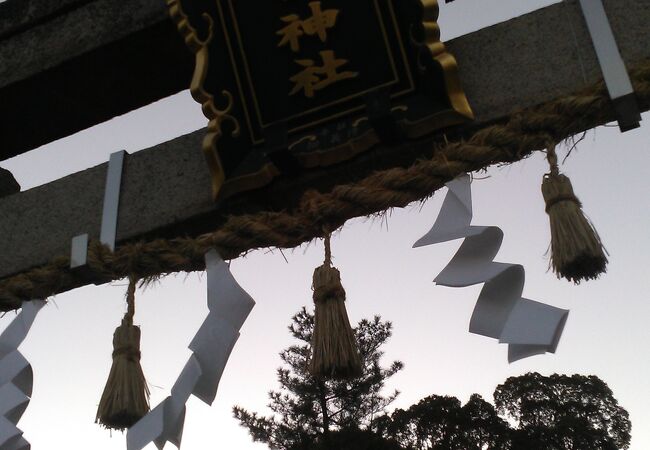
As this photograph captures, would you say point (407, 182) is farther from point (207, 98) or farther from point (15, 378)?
point (15, 378)

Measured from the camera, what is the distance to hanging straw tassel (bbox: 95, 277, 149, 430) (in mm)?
1707

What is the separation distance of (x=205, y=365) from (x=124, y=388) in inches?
8.0

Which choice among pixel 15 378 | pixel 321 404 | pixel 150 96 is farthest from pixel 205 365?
pixel 321 404

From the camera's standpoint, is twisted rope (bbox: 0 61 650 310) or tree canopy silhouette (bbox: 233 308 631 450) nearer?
twisted rope (bbox: 0 61 650 310)

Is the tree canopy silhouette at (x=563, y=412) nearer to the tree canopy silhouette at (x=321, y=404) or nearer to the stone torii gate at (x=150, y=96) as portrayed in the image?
the tree canopy silhouette at (x=321, y=404)

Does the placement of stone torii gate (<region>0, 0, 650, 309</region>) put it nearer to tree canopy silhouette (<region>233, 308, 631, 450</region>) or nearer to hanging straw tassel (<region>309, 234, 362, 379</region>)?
hanging straw tassel (<region>309, 234, 362, 379</region>)

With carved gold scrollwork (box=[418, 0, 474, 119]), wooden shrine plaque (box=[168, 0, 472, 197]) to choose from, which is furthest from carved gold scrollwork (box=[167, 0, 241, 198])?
carved gold scrollwork (box=[418, 0, 474, 119])

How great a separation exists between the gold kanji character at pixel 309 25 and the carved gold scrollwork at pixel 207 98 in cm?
21

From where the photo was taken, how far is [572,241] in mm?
1449

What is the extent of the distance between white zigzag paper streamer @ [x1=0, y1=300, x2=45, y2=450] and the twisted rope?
45 cm

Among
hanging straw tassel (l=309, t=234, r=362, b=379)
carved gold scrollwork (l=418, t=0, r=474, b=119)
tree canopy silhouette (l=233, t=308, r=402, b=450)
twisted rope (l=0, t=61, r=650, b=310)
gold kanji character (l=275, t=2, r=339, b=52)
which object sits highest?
tree canopy silhouette (l=233, t=308, r=402, b=450)

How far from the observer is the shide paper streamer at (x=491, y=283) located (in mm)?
1386

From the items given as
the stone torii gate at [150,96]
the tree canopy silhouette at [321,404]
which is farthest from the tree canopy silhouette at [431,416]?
the stone torii gate at [150,96]

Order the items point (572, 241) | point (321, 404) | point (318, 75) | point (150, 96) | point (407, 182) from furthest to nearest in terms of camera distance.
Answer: point (321, 404)
point (150, 96)
point (318, 75)
point (407, 182)
point (572, 241)
